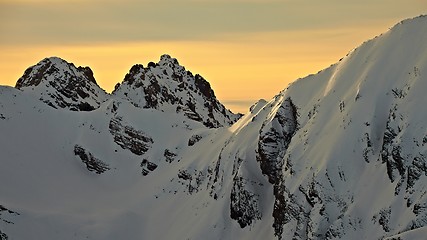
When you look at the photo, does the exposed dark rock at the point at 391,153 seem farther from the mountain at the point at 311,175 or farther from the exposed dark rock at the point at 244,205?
the exposed dark rock at the point at 244,205

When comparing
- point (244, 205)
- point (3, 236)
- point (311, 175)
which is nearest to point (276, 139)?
point (244, 205)

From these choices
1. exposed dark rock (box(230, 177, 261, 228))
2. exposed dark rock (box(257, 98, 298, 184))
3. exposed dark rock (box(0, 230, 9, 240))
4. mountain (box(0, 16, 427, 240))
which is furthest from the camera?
exposed dark rock (box(0, 230, 9, 240))

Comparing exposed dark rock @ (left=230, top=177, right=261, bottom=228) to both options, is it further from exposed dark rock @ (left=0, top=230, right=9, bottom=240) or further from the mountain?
exposed dark rock @ (left=0, top=230, right=9, bottom=240)

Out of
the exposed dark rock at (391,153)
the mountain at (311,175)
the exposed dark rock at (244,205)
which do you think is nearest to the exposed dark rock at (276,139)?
the mountain at (311,175)

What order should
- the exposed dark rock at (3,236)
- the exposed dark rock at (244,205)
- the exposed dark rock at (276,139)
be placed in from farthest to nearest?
the exposed dark rock at (3,236), the exposed dark rock at (244,205), the exposed dark rock at (276,139)

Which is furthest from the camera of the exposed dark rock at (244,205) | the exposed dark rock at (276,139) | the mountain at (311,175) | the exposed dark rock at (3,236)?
the exposed dark rock at (3,236)

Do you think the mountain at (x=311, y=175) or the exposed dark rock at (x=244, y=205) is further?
the exposed dark rock at (x=244, y=205)

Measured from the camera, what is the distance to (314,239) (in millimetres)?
150250

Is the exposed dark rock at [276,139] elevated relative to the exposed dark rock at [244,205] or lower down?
elevated

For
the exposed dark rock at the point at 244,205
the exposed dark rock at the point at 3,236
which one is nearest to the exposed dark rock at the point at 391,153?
the exposed dark rock at the point at 244,205

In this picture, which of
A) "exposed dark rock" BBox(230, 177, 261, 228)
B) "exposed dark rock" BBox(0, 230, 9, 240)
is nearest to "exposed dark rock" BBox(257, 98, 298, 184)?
"exposed dark rock" BBox(230, 177, 261, 228)

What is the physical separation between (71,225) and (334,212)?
5439 centimetres

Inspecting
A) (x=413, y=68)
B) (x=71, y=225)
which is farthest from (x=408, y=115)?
(x=71, y=225)

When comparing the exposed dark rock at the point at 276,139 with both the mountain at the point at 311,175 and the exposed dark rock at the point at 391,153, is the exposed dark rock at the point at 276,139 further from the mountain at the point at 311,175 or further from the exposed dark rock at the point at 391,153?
the exposed dark rock at the point at 391,153
